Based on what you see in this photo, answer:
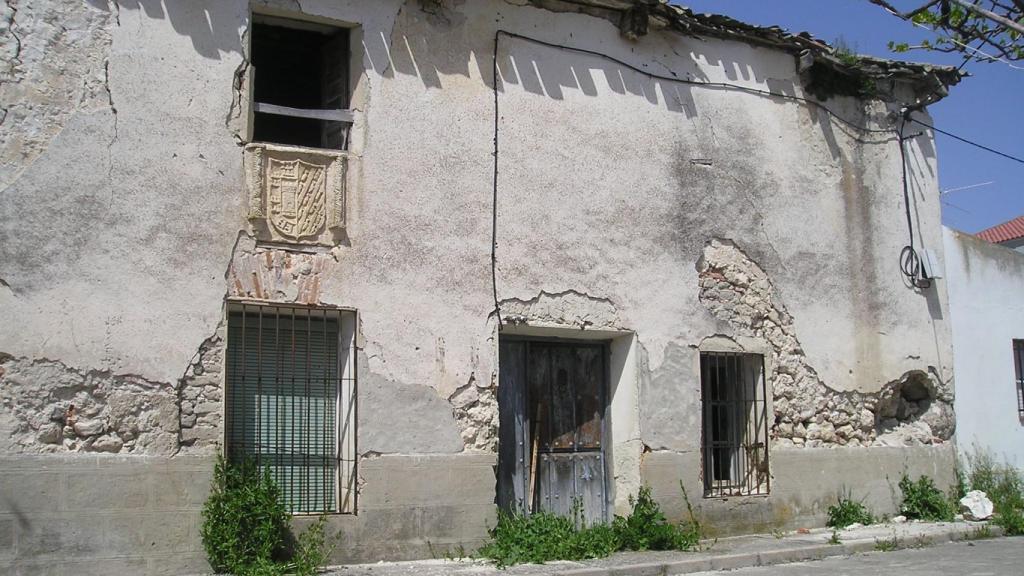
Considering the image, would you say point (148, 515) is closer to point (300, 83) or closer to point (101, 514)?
point (101, 514)

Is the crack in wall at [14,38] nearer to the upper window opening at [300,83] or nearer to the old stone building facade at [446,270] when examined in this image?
the old stone building facade at [446,270]

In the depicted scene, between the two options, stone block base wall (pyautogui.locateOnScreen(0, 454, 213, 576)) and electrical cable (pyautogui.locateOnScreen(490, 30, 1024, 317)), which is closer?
stone block base wall (pyautogui.locateOnScreen(0, 454, 213, 576))

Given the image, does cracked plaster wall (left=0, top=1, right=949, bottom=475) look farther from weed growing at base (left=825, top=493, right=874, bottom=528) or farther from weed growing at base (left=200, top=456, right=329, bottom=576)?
weed growing at base (left=825, top=493, right=874, bottom=528)

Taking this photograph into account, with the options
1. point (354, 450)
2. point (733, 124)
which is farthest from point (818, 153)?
point (354, 450)

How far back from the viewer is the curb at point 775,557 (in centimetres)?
922

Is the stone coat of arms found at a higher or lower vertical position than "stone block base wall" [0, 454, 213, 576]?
higher

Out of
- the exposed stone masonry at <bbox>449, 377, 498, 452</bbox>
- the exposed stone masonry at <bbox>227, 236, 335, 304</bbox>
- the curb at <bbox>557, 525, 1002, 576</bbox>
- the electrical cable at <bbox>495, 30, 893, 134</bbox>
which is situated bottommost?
the curb at <bbox>557, 525, 1002, 576</bbox>

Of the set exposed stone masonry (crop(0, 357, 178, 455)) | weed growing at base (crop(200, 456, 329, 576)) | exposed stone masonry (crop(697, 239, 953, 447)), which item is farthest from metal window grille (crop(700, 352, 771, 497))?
exposed stone masonry (crop(0, 357, 178, 455))

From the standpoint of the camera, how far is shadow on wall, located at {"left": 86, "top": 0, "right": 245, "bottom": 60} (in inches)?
342

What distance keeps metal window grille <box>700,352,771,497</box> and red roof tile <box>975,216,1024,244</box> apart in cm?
1978

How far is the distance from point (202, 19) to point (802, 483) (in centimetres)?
767

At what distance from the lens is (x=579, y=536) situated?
32.9 ft

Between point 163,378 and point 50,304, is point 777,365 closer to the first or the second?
point 163,378

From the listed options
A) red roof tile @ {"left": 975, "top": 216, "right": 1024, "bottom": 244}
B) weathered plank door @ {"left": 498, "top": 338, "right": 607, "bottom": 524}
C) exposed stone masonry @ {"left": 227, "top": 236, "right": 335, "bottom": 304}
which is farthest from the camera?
red roof tile @ {"left": 975, "top": 216, "right": 1024, "bottom": 244}
